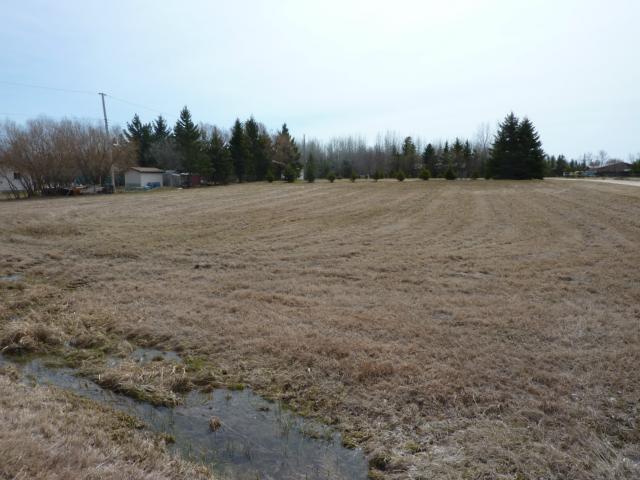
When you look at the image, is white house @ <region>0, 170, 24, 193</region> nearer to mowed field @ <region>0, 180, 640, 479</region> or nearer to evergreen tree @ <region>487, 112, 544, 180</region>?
mowed field @ <region>0, 180, 640, 479</region>

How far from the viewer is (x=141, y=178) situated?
158 feet

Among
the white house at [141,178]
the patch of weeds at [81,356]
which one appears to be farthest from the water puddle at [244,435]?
the white house at [141,178]

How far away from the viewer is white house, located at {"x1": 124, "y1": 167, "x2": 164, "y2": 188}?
48.2m

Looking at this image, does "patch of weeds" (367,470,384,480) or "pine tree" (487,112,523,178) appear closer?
"patch of weeds" (367,470,384,480)

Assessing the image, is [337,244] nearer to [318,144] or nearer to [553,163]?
[553,163]

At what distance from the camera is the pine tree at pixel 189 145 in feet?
153

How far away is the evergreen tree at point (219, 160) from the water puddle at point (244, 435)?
46.5 m

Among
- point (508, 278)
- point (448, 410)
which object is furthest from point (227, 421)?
point (508, 278)

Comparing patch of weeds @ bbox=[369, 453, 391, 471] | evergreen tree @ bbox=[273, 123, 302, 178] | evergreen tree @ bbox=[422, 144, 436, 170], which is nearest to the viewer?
patch of weeds @ bbox=[369, 453, 391, 471]

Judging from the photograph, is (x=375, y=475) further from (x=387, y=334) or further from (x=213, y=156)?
(x=213, y=156)

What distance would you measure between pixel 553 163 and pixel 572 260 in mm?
80645

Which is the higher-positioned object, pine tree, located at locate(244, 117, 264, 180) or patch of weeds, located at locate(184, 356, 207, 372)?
pine tree, located at locate(244, 117, 264, 180)

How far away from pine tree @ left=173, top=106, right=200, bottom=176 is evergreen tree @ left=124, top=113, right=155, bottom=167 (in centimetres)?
1069

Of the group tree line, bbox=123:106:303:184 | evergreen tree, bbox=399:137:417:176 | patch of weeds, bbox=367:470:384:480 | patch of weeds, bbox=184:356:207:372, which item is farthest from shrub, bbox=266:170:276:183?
patch of weeds, bbox=367:470:384:480
